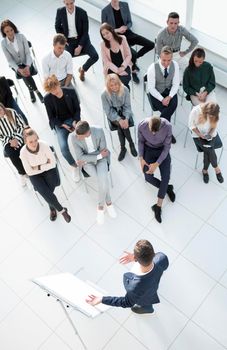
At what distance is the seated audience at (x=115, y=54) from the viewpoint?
4.57 m

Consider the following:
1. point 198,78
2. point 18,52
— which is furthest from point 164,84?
point 18,52

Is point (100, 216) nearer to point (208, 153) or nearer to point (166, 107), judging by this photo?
point (208, 153)

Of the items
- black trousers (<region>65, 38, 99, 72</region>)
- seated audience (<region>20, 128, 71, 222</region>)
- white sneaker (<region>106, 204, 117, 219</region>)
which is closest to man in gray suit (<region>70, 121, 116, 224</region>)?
white sneaker (<region>106, 204, 117, 219</region>)

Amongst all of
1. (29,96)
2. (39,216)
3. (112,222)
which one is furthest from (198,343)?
(29,96)

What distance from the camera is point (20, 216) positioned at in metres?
4.46

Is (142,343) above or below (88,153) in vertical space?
below

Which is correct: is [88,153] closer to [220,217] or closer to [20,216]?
[20,216]

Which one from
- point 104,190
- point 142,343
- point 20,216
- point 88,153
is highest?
point 88,153

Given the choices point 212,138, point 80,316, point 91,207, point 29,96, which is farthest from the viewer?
point 29,96

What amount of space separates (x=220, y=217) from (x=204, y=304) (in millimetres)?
970

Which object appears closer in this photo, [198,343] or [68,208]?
[198,343]

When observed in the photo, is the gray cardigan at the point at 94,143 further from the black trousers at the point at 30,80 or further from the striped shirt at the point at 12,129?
the black trousers at the point at 30,80

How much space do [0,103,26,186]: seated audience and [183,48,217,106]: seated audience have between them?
6.57 feet

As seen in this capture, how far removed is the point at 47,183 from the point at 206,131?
1798mm
